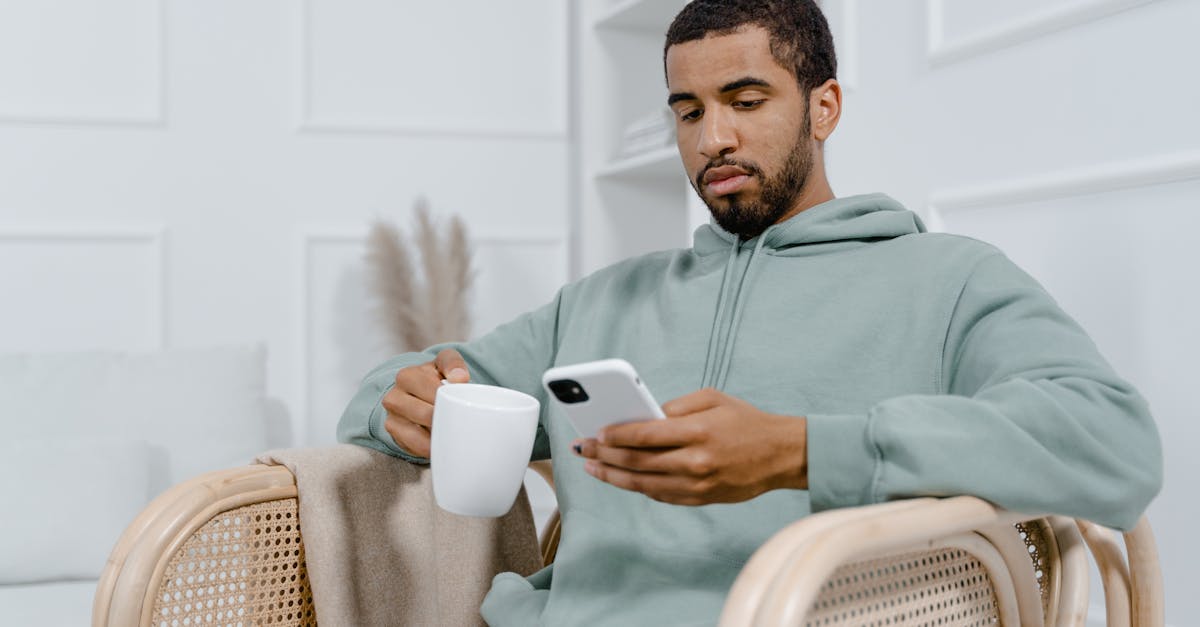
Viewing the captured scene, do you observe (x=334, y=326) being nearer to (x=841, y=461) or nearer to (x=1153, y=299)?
(x=1153, y=299)

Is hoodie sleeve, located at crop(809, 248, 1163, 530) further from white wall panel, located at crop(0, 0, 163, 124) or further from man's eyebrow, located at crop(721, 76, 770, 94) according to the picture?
white wall panel, located at crop(0, 0, 163, 124)

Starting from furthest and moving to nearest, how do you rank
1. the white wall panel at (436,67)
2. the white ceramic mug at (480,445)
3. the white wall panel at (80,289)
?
the white wall panel at (436,67), the white wall panel at (80,289), the white ceramic mug at (480,445)

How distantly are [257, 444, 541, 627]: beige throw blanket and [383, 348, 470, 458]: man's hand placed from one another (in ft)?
0.21

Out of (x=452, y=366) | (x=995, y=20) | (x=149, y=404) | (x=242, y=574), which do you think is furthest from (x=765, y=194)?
(x=149, y=404)

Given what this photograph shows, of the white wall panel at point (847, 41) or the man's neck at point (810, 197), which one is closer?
the man's neck at point (810, 197)

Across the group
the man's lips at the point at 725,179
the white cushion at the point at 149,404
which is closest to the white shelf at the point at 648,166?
the white cushion at the point at 149,404

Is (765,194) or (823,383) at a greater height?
(765,194)

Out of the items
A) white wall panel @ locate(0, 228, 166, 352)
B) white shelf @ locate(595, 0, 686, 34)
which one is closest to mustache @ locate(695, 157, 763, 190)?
white shelf @ locate(595, 0, 686, 34)

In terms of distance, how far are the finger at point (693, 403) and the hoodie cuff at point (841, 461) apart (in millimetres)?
75

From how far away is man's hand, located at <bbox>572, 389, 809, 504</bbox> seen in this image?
0.75 meters

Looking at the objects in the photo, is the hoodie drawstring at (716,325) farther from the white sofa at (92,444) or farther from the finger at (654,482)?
the white sofa at (92,444)

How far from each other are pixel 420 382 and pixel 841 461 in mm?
461

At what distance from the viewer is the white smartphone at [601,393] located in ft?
2.36

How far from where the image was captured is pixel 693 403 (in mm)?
769
